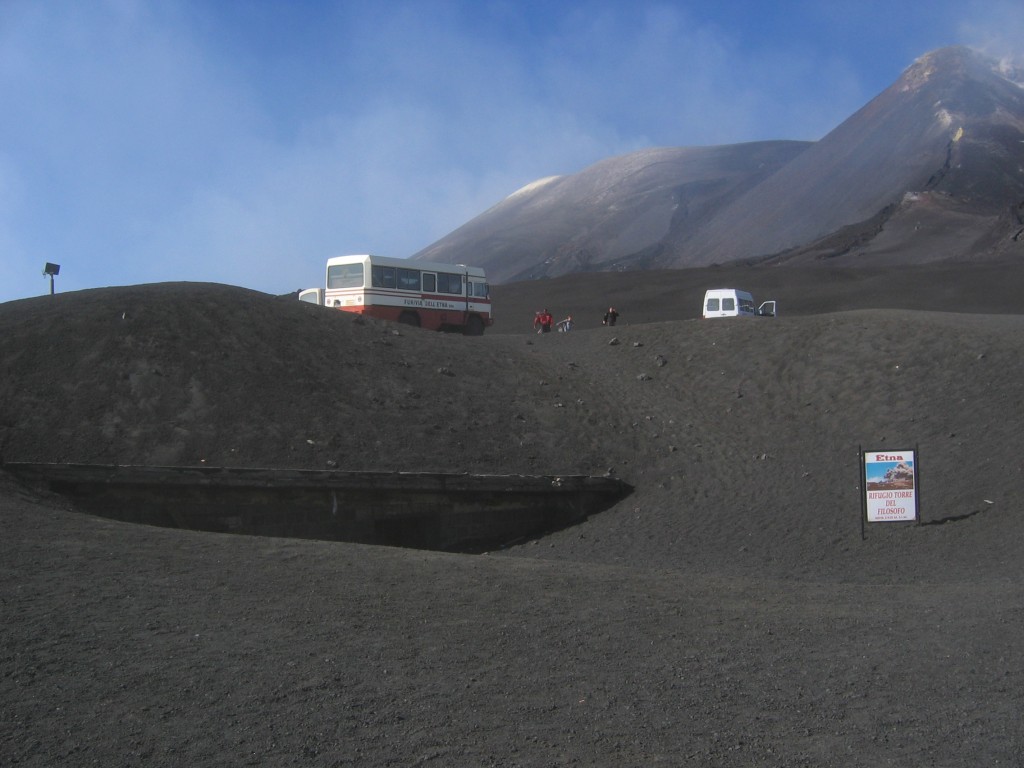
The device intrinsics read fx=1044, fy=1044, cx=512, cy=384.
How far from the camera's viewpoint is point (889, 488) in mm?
18688

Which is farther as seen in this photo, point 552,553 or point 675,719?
point 552,553

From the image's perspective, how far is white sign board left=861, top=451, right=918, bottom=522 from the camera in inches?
731

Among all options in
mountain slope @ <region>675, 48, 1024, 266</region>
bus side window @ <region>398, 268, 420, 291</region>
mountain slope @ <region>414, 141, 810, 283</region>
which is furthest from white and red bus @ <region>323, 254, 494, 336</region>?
mountain slope @ <region>414, 141, 810, 283</region>

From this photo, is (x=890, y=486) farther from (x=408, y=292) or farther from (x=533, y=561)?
(x=408, y=292)

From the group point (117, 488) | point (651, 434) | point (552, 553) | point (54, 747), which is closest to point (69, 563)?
point (54, 747)

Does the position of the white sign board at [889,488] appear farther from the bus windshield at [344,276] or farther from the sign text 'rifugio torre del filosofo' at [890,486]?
the bus windshield at [344,276]

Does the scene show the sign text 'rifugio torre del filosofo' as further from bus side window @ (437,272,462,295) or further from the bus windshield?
bus side window @ (437,272,462,295)

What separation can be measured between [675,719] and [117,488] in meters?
12.0

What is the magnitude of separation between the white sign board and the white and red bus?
21855 mm

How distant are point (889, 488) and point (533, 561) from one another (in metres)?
7.97

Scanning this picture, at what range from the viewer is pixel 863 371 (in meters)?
28.6

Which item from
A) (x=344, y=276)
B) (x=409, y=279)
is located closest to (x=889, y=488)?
(x=409, y=279)

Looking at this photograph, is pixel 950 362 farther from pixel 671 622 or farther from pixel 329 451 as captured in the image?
pixel 671 622

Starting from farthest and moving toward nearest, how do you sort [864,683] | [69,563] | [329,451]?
[329,451] < [69,563] < [864,683]
